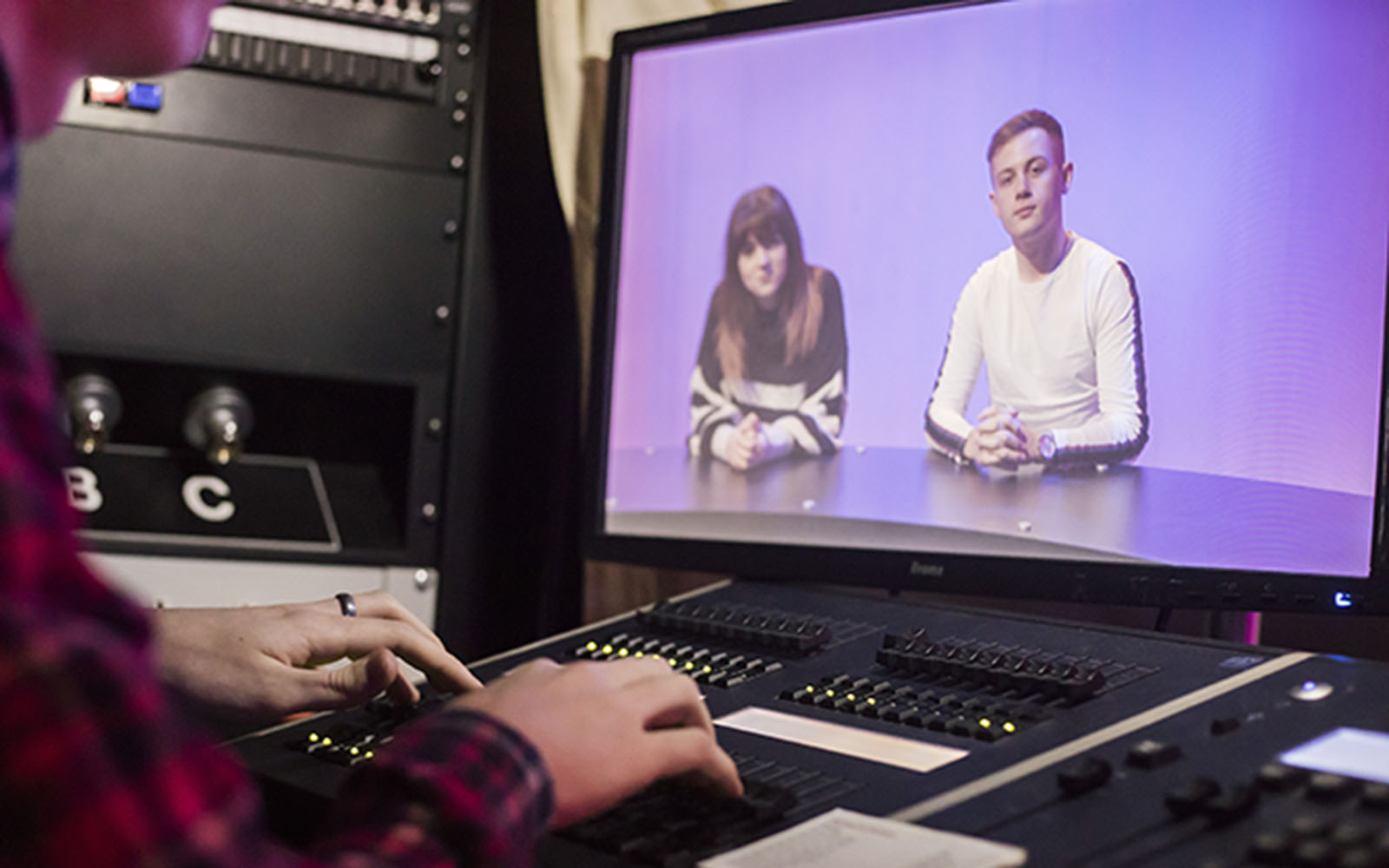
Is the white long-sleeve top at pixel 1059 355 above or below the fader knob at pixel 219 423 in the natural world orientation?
above

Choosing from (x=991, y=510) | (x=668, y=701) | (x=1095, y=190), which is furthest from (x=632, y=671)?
(x=1095, y=190)

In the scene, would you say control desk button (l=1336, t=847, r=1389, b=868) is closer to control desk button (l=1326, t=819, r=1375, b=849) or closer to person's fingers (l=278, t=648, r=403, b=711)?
control desk button (l=1326, t=819, r=1375, b=849)

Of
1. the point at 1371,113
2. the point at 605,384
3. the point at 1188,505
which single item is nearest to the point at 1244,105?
the point at 1371,113

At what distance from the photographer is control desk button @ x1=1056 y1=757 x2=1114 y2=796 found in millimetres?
662

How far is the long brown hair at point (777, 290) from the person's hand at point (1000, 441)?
18 centimetres

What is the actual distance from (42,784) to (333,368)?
3.61 feet

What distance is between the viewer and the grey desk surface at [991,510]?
0.92 m

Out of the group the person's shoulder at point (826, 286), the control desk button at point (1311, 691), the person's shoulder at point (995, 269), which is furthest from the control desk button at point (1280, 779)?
the person's shoulder at point (826, 286)

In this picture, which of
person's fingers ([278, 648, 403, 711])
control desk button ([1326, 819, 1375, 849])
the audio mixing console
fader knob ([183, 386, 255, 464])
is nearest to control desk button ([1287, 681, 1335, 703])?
the audio mixing console

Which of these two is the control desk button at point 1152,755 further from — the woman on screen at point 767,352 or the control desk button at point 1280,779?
the woman on screen at point 767,352

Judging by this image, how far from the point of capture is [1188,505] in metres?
0.96

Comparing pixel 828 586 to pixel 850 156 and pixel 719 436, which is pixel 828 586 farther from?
pixel 850 156

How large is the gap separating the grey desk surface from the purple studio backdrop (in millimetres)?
19

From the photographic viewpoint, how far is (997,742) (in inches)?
30.1
